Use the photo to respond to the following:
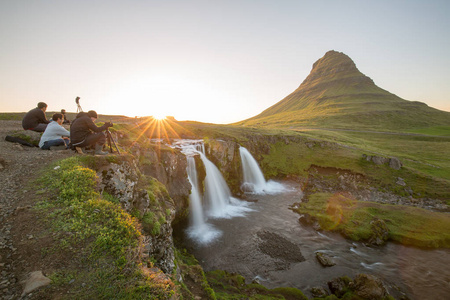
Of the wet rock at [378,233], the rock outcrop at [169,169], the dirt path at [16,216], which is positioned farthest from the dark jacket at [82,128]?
the wet rock at [378,233]

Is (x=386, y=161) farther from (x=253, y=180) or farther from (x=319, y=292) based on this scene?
(x=319, y=292)

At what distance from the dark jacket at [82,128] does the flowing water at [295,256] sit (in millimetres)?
15730

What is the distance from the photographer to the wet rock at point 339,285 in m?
16.7

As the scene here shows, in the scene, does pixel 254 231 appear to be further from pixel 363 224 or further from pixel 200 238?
pixel 363 224

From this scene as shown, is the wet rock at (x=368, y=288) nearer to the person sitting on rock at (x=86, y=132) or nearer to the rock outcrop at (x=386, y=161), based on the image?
the person sitting on rock at (x=86, y=132)

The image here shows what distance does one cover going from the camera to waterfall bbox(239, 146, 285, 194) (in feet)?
139

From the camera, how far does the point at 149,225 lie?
454 inches

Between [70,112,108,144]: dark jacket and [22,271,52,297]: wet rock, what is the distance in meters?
9.15

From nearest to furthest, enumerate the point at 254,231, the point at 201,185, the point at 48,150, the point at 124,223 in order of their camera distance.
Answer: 1. the point at 124,223
2. the point at 48,150
3. the point at 254,231
4. the point at 201,185

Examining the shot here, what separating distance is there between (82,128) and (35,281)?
10.3 m

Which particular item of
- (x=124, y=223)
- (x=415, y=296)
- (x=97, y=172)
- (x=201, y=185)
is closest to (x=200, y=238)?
(x=201, y=185)

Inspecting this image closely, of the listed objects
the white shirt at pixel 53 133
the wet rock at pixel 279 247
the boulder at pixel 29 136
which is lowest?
the wet rock at pixel 279 247

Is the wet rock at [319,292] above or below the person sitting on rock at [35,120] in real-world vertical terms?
below

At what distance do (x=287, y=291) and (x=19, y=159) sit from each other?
21.7 m
